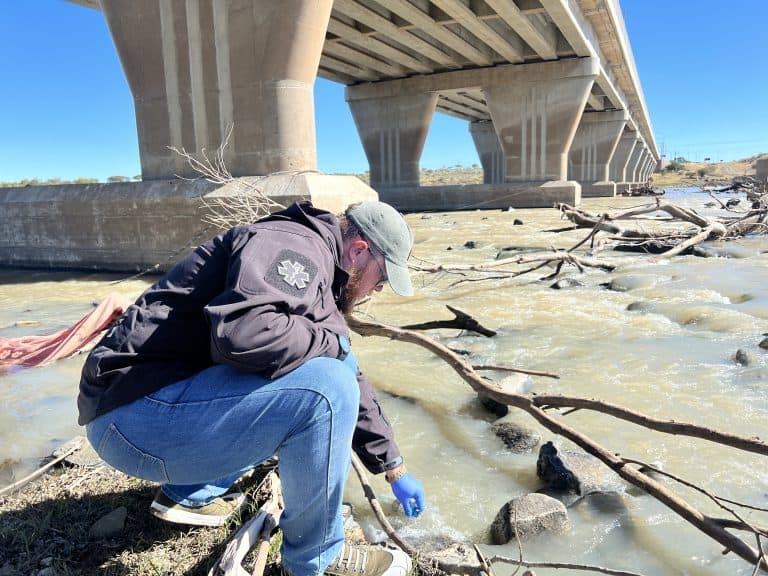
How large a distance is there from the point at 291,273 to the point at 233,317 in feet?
0.66

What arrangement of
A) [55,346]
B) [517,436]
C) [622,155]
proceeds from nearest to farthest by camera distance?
[517,436] → [55,346] → [622,155]

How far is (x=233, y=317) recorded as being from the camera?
140 cm

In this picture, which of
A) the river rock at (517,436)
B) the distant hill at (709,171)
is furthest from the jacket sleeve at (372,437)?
the distant hill at (709,171)

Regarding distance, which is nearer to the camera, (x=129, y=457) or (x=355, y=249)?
(x=129, y=457)

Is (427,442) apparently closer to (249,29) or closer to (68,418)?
(68,418)

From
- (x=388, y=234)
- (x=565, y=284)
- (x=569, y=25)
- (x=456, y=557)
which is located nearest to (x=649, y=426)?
(x=456, y=557)

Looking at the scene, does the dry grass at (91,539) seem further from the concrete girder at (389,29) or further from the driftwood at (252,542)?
the concrete girder at (389,29)

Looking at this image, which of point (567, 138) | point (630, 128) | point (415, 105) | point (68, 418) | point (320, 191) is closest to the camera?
point (68, 418)

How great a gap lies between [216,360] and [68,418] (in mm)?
2045

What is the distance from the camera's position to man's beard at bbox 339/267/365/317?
183cm

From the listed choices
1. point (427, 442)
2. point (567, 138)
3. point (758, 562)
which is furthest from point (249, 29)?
point (567, 138)

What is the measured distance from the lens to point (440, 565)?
177 cm

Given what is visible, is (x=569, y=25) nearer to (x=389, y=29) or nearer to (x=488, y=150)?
(x=389, y=29)

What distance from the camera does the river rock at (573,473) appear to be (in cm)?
235
